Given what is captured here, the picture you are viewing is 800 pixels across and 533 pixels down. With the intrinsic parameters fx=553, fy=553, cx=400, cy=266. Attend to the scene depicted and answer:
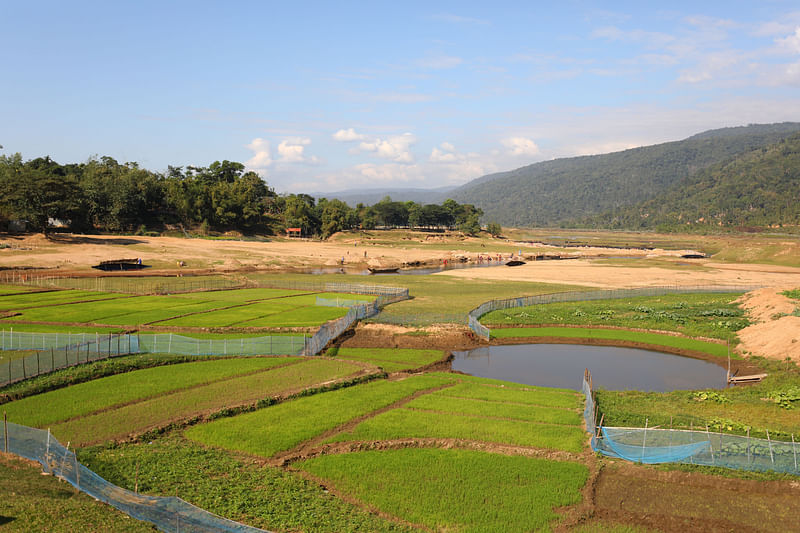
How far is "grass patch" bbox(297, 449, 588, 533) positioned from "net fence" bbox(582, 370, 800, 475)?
245 centimetres

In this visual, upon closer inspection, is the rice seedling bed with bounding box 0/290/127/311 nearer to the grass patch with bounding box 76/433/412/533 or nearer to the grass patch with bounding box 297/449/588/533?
the grass patch with bounding box 76/433/412/533

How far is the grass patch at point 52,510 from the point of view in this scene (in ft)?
57.0

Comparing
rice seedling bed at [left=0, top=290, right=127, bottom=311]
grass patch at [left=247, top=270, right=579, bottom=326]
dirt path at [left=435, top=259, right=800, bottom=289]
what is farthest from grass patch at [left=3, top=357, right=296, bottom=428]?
dirt path at [left=435, top=259, right=800, bottom=289]

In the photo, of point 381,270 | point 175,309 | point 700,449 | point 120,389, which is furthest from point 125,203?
point 700,449

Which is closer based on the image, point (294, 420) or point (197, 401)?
point (294, 420)

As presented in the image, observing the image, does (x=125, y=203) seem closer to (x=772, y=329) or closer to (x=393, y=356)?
(x=393, y=356)

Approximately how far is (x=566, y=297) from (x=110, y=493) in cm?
6503

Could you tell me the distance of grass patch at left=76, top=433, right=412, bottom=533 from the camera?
65.3 ft

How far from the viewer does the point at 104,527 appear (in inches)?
695

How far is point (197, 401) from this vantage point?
3306 cm

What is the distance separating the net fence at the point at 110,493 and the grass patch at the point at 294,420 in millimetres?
6782

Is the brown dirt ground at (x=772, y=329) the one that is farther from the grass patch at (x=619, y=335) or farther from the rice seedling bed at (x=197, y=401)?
the rice seedling bed at (x=197, y=401)

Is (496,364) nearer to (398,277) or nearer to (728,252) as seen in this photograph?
(398,277)

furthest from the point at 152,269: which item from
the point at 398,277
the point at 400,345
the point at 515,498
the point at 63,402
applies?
the point at 515,498
